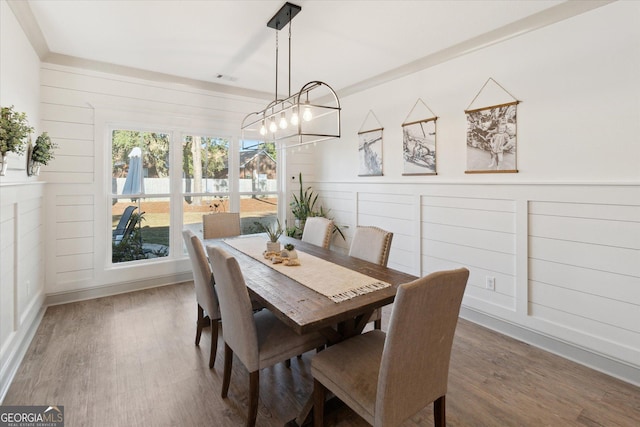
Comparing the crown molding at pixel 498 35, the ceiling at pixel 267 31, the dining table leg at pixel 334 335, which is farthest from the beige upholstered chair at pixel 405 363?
the crown molding at pixel 498 35

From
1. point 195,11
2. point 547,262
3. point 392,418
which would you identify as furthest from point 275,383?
point 195,11

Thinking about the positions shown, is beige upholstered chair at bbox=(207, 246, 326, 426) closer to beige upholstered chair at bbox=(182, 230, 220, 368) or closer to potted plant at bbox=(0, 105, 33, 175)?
beige upholstered chair at bbox=(182, 230, 220, 368)

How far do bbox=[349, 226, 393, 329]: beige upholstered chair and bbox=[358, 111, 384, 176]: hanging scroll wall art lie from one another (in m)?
1.63

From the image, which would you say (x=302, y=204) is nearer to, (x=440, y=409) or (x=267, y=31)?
(x=267, y=31)

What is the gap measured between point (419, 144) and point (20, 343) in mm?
4060

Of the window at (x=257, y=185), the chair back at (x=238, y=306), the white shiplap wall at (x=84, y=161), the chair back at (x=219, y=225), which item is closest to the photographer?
the chair back at (x=238, y=306)

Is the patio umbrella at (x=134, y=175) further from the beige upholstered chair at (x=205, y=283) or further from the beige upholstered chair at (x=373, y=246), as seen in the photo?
the beige upholstered chair at (x=373, y=246)

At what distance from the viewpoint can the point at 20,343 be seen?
2520 mm

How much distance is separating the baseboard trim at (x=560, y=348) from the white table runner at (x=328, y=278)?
5.62ft

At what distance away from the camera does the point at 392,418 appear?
4.39ft

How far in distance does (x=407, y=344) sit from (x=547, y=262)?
2.01m

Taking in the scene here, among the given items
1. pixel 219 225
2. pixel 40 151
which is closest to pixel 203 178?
pixel 219 225

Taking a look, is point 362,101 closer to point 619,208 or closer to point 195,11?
point 195,11

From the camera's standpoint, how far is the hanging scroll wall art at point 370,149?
4.13 meters
